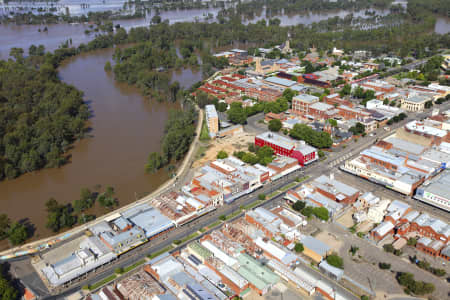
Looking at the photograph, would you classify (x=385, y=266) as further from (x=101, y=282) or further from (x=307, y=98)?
(x=307, y=98)

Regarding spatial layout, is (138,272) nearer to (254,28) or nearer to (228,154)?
(228,154)

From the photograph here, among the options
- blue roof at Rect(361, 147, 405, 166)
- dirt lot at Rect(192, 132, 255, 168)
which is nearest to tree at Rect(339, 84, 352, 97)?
dirt lot at Rect(192, 132, 255, 168)

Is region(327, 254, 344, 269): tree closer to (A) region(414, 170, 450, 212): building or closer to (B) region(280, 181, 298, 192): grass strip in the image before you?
(B) region(280, 181, 298, 192): grass strip

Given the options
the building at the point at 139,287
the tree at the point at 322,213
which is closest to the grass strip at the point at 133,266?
the building at the point at 139,287

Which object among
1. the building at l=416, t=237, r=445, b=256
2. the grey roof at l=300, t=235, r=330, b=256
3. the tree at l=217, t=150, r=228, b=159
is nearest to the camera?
the grey roof at l=300, t=235, r=330, b=256

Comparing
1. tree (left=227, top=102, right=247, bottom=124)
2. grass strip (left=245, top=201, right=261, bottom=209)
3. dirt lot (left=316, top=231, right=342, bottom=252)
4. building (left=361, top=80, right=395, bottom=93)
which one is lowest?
dirt lot (left=316, top=231, right=342, bottom=252)

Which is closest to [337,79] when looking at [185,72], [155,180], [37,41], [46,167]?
[185,72]
